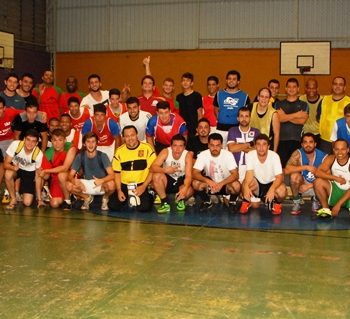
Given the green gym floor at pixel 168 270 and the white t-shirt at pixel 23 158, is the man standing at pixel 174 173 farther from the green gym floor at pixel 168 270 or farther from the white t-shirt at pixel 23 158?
the white t-shirt at pixel 23 158

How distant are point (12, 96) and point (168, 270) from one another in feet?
19.2

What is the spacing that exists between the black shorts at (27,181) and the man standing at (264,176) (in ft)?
11.4

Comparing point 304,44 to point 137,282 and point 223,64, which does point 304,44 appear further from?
point 137,282

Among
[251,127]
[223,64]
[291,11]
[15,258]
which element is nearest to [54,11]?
[223,64]

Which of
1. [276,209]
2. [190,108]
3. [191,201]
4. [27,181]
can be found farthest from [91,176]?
[276,209]

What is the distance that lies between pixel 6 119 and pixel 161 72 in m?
12.5

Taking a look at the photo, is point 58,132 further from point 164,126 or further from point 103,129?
point 164,126

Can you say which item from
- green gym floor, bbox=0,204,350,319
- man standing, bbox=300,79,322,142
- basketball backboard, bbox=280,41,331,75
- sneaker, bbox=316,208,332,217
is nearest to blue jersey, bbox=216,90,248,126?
man standing, bbox=300,79,322,142

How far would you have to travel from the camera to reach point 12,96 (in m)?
9.53

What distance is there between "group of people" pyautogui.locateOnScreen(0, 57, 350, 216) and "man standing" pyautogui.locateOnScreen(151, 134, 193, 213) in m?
0.02

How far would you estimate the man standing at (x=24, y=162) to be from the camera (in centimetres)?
838

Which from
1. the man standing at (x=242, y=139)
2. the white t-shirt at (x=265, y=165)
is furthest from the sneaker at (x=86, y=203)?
the white t-shirt at (x=265, y=165)

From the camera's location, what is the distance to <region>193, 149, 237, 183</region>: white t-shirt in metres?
8.22

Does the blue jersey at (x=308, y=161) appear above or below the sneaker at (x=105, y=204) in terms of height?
above
